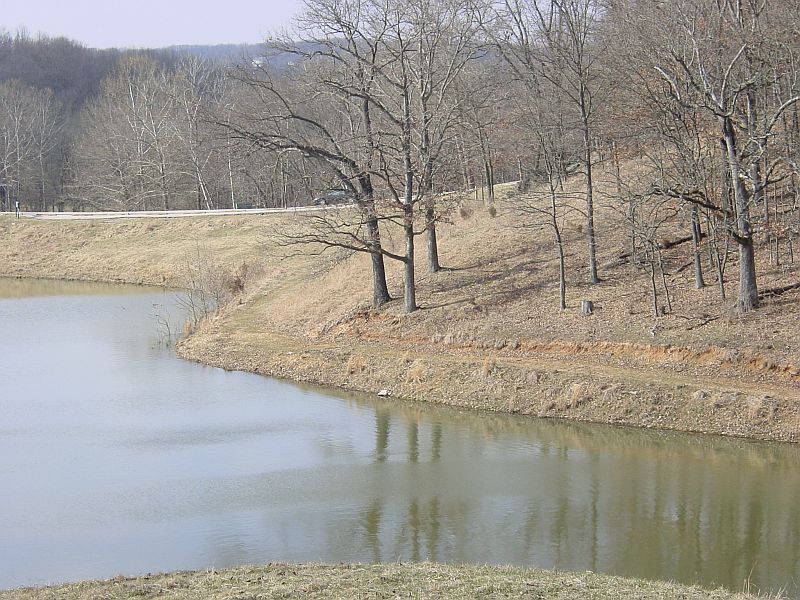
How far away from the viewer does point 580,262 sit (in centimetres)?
2900

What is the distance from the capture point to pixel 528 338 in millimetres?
24766

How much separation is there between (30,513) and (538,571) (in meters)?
8.68

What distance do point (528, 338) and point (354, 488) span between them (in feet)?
29.5

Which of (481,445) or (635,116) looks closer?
(481,445)

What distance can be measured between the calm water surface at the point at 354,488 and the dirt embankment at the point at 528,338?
0.79m

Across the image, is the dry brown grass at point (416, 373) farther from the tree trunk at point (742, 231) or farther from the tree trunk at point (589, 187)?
the tree trunk at point (742, 231)

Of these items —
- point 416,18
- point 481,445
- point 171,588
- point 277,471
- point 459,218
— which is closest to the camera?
point 171,588

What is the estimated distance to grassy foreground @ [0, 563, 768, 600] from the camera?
10.2 m

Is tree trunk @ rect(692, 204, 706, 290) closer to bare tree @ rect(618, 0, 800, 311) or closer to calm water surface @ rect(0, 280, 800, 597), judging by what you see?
bare tree @ rect(618, 0, 800, 311)

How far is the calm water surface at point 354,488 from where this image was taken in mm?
13727

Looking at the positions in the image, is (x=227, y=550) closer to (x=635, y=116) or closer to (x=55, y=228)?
(x=635, y=116)

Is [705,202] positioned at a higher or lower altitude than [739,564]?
higher

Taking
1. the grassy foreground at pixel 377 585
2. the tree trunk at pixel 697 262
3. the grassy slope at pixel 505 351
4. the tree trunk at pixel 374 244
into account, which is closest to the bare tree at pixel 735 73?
the tree trunk at pixel 697 262

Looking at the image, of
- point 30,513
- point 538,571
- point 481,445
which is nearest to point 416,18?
point 481,445
